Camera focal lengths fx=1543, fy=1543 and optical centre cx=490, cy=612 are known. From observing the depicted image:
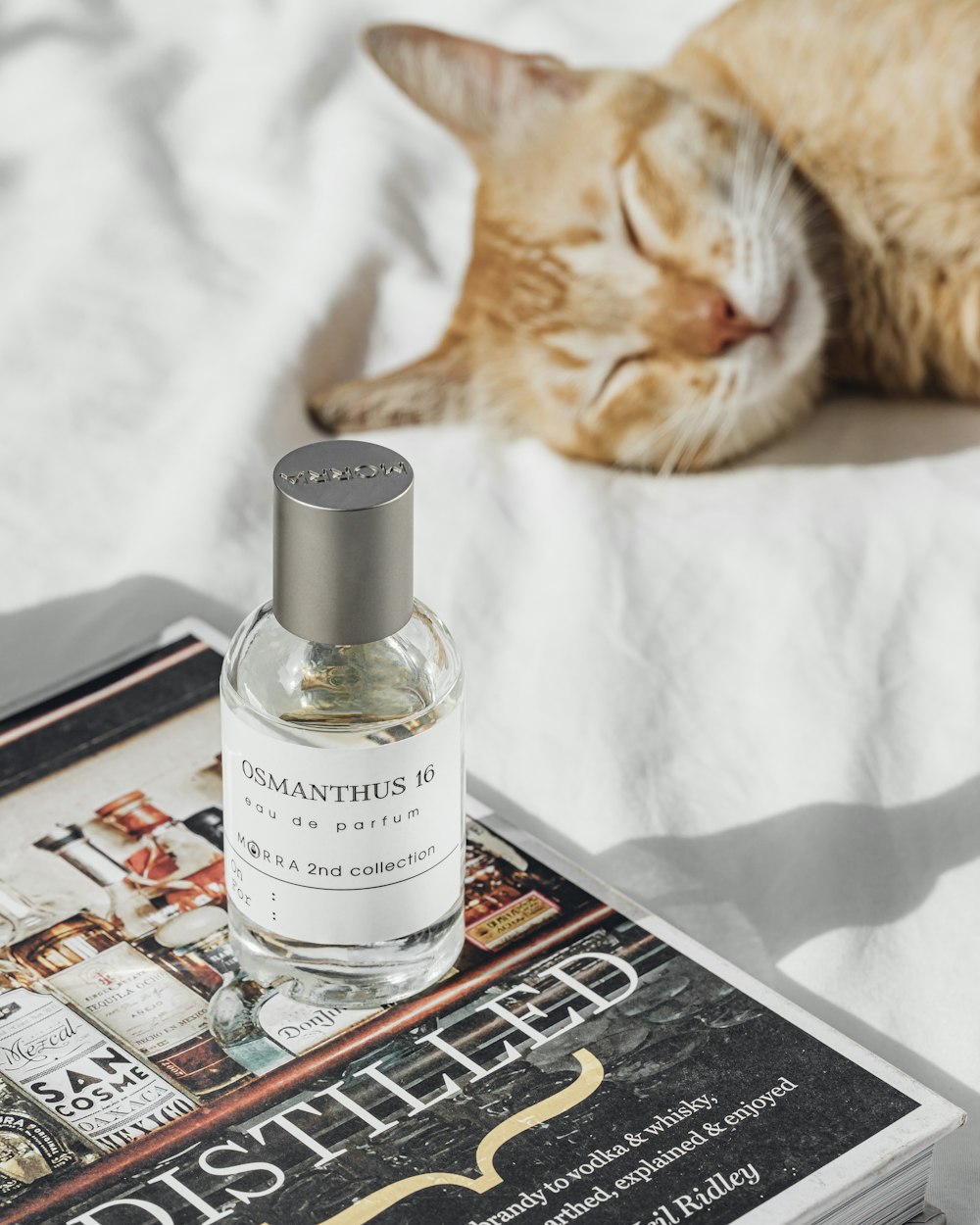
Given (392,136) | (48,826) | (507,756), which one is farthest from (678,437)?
(48,826)

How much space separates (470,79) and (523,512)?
15.9 inches

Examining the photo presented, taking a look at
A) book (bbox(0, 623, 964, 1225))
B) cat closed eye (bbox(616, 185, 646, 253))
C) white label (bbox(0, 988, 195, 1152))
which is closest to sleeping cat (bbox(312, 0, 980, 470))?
cat closed eye (bbox(616, 185, 646, 253))

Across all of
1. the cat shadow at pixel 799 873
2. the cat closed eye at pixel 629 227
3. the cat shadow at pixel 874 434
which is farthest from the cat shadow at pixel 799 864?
the cat closed eye at pixel 629 227

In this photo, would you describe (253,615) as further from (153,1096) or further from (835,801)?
(835,801)

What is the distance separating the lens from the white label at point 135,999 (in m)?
0.65

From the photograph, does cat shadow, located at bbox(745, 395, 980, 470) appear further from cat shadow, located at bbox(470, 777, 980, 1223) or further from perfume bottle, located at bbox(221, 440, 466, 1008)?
perfume bottle, located at bbox(221, 440, 466, 1008)

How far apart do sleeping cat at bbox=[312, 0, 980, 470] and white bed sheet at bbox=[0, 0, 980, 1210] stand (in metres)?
0.05

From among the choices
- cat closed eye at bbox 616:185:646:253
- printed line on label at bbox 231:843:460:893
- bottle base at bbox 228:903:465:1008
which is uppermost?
cat closed eye at bbox 616:185:646:253

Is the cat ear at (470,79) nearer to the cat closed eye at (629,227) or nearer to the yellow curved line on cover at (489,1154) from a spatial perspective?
the cat closed eye at (629,227)

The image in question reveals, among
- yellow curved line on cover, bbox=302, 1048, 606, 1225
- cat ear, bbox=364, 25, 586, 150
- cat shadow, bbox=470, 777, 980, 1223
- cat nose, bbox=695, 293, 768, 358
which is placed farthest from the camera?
cat ear, bbox=364, 25, 586, 150

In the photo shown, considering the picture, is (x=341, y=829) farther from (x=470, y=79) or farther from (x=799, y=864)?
(x=470, y=79)

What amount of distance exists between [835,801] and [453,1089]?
0.32 meters

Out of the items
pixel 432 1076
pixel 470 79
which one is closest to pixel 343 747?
pixel 432 1076

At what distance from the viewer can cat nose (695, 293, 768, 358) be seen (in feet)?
3.76
